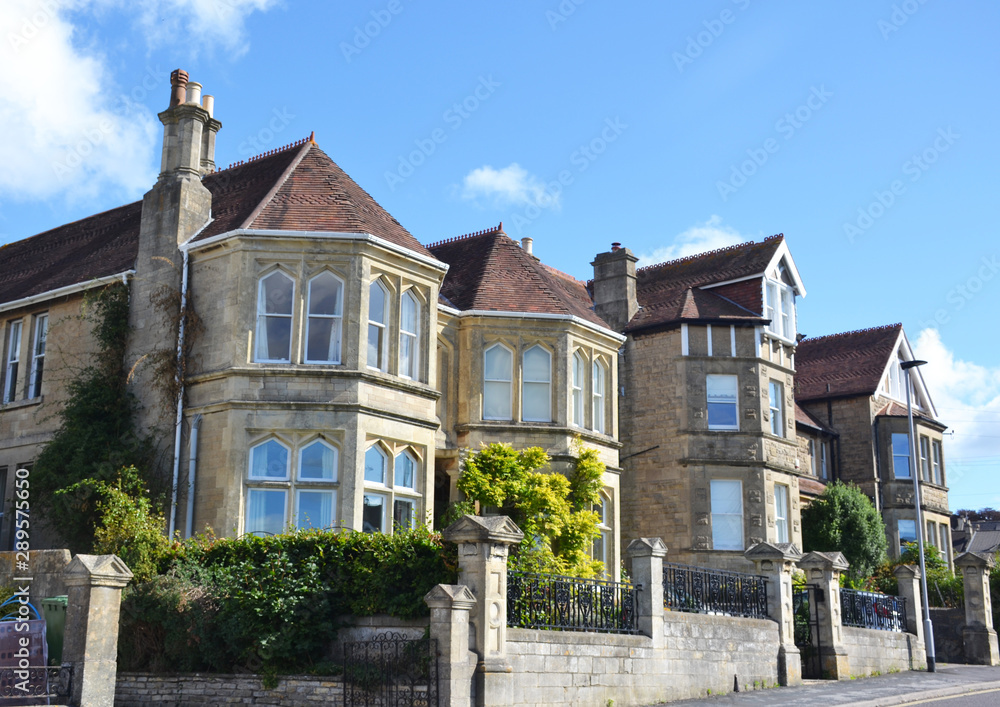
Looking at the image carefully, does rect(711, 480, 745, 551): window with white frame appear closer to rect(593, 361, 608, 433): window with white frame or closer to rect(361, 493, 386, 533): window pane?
rect(593, 361, 608, 433): window with white frame

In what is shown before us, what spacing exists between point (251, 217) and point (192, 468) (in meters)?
4.72

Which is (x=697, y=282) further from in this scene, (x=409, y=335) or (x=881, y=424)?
(x=409, y=335)

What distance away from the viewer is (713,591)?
756 inches

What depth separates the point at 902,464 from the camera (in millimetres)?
36938

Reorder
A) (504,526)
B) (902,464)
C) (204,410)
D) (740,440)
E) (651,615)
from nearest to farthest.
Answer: (504,526)
(651,615)
(204,410)
(740,440)
(902,464)

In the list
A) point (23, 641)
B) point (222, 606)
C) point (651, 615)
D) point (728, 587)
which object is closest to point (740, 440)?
point (728, 587)

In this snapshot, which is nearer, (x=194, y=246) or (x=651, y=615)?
(x=651, y=615)

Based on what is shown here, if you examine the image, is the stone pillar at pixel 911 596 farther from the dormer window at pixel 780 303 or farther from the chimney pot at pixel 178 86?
the chimney pot at pixel 178 86

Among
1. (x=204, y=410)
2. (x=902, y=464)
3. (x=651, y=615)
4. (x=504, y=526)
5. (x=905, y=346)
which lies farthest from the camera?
(x=905, y=346)

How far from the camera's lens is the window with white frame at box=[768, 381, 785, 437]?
97.6ft

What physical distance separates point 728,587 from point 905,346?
23.0 meters

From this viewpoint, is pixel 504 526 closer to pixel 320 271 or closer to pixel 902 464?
pixel 320 271

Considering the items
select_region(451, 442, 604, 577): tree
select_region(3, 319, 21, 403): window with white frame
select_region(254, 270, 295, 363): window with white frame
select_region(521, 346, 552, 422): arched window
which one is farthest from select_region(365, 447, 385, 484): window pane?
select_region(3, 319, 21, 403): window with white frame

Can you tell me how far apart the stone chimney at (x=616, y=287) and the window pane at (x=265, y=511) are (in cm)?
1493
